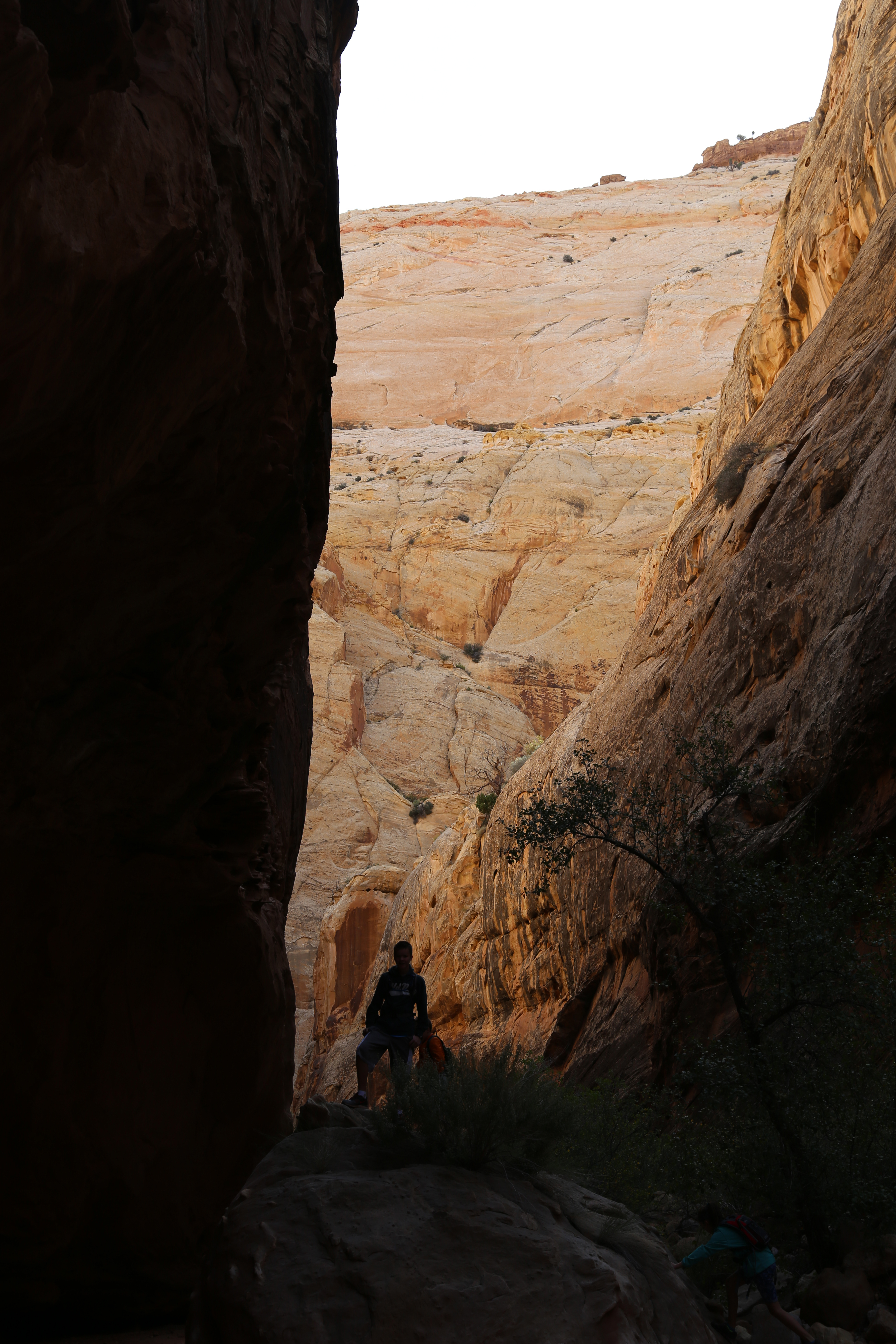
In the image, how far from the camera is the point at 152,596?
6.21 m

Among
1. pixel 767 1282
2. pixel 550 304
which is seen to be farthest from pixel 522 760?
pixel 550 304

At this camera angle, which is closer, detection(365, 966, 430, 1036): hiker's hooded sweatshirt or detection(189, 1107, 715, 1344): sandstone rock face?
detection(189, 1107, 715, 1344): sandstone rock face

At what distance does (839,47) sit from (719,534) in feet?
38.2

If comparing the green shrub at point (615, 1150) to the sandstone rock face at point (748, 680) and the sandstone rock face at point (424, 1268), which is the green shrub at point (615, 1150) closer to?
the sandstone rock face at point (424, 1268)

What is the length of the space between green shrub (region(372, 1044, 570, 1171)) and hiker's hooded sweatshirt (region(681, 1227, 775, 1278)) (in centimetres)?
107

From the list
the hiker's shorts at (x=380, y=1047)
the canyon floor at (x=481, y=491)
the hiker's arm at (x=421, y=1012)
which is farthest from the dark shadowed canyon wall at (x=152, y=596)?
the canyon floor at (x=481, y=491)

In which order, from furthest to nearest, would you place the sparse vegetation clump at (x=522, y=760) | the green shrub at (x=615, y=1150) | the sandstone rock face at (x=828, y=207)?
the sparse vegetation clump at (x=522, y=760) → the sandstone rock face at (x=828, y=207) → the green shrub at (x=615, y=1150)

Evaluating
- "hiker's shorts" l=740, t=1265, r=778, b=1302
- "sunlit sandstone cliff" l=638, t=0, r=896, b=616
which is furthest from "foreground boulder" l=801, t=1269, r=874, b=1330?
"sunlit sandstone cliff" l=638, t=0, r=896, b=616

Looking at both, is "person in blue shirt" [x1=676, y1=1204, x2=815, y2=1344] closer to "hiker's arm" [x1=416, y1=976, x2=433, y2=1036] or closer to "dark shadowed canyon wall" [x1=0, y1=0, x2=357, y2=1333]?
"hiker's arm" [x1=416, y1=976, x2=433, y2=1036]

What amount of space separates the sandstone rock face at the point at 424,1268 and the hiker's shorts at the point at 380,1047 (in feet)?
6.81

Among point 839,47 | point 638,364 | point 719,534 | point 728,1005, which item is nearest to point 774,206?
point 638,364

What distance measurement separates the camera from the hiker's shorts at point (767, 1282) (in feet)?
19.1

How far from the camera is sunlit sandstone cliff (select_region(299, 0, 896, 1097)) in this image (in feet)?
32.4

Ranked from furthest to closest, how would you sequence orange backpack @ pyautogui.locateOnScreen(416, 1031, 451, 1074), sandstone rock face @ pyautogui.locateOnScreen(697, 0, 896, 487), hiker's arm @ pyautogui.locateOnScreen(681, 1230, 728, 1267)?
sandstone rock face @ pyautogui.locateOnScreen(697, 0, 896, 487), orange backpack @ pyautogui.locateOnScreen(416, 1031, 451, 1074), hiker's arm @ pyautogui.locateOnScreen(681, 1230, 728, 1267)
